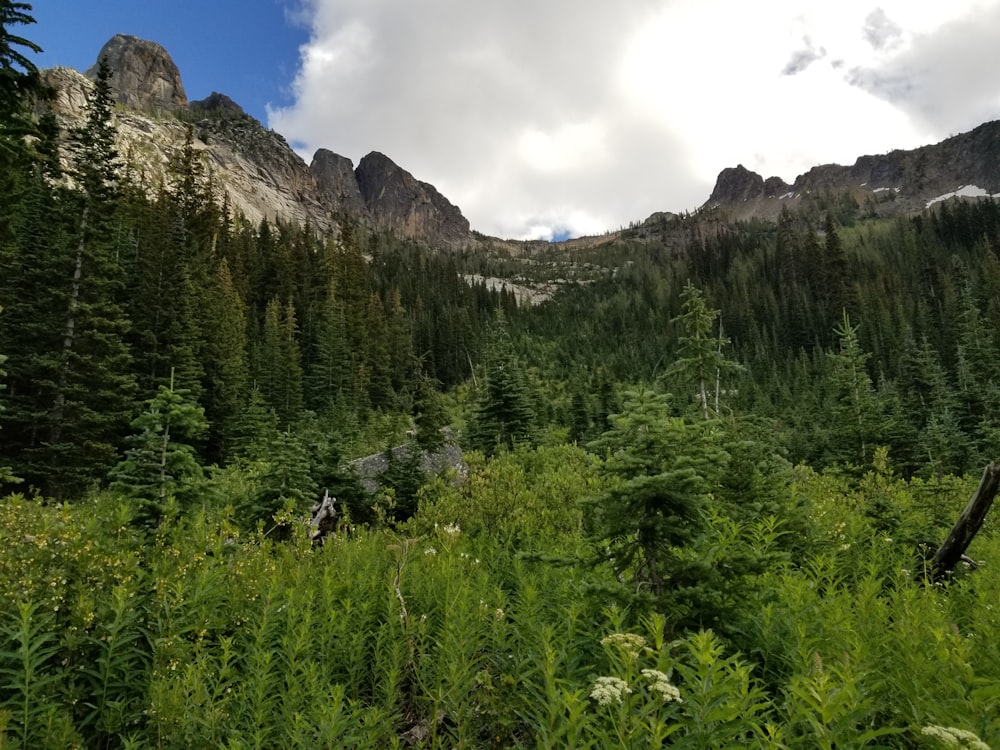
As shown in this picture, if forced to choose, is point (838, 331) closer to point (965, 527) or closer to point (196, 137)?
point (965, 527)

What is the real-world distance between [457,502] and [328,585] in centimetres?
587

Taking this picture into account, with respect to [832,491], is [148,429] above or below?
above

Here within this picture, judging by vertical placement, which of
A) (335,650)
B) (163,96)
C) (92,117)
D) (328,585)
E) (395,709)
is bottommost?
(395,709)

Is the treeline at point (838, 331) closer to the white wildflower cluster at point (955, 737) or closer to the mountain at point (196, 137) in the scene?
the white wildflower cluster at point (955, 737)

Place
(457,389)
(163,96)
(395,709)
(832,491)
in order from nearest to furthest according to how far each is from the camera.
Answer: (395,709), (832,491), (457,389), (163,96)

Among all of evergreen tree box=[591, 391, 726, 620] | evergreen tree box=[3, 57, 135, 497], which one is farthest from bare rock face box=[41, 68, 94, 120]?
evergreen tree box=[591, 391, 726, 620]

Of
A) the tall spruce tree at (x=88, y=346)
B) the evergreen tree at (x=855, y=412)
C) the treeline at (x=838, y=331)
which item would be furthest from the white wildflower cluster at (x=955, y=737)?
the tall spruce tree at (x=88, y=346)

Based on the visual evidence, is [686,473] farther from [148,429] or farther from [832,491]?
[832,491]

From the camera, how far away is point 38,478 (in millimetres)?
19797

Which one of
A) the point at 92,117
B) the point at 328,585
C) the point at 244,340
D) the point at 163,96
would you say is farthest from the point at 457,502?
the point at 163,96

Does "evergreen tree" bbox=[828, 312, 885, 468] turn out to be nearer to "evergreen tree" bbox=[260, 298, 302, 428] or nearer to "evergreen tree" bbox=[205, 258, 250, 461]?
"evergreen tree" bbox=[205, 258, 250, 461]

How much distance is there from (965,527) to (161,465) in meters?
10.9

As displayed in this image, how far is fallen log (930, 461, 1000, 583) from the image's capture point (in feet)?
19.5

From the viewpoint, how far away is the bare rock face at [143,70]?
484 ft
